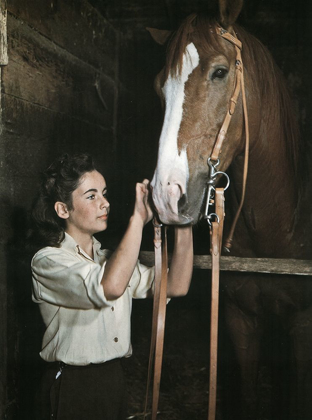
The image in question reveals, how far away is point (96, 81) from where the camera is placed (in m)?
2.79

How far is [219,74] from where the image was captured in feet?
5.08

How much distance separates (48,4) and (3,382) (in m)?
1.84

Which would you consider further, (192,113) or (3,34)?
(3,34)

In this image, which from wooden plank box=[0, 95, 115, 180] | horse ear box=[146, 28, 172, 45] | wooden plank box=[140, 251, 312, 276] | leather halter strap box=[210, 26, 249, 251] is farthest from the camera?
horse ear box=[146, 28, 172, 45]

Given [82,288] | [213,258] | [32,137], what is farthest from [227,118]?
[32,137]

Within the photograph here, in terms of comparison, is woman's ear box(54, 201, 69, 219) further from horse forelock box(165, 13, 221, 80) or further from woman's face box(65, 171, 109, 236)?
horse forelock box(165, 13, 221, 80)

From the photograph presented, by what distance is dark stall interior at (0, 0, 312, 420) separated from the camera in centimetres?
183

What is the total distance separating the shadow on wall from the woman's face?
1.22ft

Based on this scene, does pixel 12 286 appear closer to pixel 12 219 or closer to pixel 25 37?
pixel 12 219

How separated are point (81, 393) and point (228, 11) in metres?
1.52

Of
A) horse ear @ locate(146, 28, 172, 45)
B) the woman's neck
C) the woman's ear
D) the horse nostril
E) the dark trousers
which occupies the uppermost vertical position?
horse ear @ locate(146, 28, 172, 45)

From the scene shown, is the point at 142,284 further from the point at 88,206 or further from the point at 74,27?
the point at 74,27

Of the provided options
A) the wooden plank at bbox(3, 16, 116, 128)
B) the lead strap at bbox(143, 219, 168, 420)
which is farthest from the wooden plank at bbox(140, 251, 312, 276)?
the wooden plank at bbox(3, 16, 116, 128)

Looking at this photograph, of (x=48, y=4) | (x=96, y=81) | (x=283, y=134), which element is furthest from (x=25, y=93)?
(x=283, y=134)
